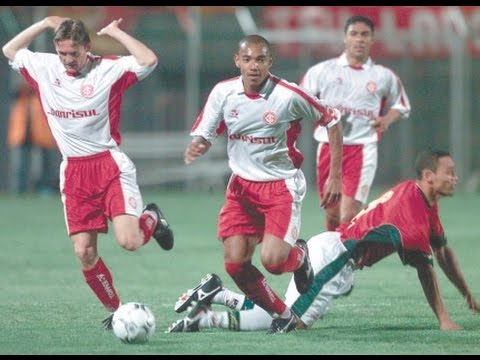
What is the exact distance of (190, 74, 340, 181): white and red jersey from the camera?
27.8 ft

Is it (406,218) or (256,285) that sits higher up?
(406,218)

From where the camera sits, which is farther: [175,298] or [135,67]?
[175,298]

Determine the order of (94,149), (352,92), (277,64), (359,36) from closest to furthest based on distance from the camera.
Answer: (94,149) < (359,36) < (352,92) < (277,64)

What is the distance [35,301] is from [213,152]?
13978mm

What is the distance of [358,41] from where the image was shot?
10969 millimetres

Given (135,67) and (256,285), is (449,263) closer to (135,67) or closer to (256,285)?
(256,285)

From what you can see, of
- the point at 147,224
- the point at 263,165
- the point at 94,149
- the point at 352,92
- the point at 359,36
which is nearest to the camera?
the point at 263,165

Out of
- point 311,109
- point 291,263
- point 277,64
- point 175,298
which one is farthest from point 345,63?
point 277,64

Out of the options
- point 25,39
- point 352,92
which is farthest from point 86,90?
point 352,92

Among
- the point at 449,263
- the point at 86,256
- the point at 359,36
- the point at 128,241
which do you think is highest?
the point at 359,36

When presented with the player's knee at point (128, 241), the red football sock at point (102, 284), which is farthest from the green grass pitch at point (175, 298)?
the player's knee at point (128, 241)

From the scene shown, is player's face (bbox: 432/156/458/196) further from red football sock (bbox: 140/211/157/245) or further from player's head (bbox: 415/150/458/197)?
red football sock (bbox: 140/211/157/245)

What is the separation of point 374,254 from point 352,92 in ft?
8.74
